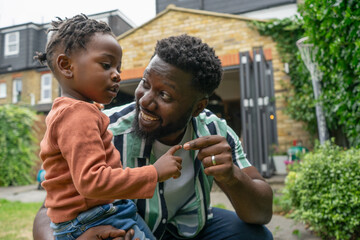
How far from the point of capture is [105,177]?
1220 millimetres

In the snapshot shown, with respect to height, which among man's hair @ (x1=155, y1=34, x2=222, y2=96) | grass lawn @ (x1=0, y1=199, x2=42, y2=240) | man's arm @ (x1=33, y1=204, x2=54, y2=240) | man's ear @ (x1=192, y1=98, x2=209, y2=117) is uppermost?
man's hair @ (x1=155, y1=34, x2=222, y2=96)

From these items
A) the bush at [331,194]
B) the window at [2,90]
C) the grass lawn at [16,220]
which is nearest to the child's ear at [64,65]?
the bush at [331,194]

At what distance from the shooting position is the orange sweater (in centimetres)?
122

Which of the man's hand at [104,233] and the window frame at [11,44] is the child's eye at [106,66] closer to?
the man's hand at [104,233]

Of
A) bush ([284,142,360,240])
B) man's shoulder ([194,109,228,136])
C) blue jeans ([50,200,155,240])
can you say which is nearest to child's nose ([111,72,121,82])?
blue jeans ([50,200,155,240])

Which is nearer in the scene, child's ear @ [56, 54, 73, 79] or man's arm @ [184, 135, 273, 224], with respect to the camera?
child's ear @ [56, 54, 73, 79]

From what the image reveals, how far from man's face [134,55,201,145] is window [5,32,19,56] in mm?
20252

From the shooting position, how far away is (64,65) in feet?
4.71

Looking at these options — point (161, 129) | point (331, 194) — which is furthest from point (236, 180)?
point (331, 194)

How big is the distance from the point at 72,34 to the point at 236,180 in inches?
43.8

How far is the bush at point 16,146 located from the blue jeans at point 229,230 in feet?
29.5

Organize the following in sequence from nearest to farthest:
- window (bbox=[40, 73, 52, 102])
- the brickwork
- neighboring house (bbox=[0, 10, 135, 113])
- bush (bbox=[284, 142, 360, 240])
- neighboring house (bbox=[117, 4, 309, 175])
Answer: bush (bbox=[284, 142, 360, 240]) → neighboring house (bbox=[117, 4, 309, 175]) → the brickwork → neighboring house (bbox=[0, 10, 135, 113]) → window (bbox=[40, 73, 52, 102])

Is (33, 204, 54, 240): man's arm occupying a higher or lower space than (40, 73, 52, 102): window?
lower

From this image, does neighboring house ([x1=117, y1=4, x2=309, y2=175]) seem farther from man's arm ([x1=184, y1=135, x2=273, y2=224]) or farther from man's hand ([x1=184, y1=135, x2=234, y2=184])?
man's hand ([x1=184, y1=135, x2=234, y2=184])
